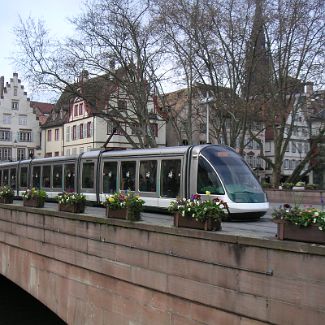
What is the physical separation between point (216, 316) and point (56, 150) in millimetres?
72706

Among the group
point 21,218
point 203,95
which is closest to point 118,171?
point 21,218

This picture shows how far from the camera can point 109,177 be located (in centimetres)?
1938

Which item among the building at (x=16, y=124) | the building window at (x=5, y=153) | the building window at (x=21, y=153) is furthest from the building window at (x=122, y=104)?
the building window at (x=21, y=153)

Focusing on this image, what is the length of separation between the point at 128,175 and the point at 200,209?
28.2 ft

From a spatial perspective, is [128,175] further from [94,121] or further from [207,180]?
[94,121]

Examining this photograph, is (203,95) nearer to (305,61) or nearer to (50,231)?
(305,61)

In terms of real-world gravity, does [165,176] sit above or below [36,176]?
below

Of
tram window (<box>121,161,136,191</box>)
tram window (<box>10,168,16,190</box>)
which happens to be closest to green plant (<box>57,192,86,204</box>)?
tram window (<box>121,161,136,191</box>)

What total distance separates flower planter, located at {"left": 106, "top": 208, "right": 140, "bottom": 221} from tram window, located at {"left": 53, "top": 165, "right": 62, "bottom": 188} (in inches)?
447

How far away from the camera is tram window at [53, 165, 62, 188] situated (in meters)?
23.3

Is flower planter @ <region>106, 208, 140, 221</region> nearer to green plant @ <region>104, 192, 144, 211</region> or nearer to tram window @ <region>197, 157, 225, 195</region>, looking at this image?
green plant @ <region>104, 192, 144, 211</region>

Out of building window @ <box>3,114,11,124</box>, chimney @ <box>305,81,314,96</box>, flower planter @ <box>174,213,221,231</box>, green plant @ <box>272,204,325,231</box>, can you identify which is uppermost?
building window @ <box>3,114,11,124</box>

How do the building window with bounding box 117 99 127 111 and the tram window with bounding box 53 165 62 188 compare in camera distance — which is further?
the building window with bounding box 117 99 127 111

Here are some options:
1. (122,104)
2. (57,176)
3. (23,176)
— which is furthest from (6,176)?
(122,104)
